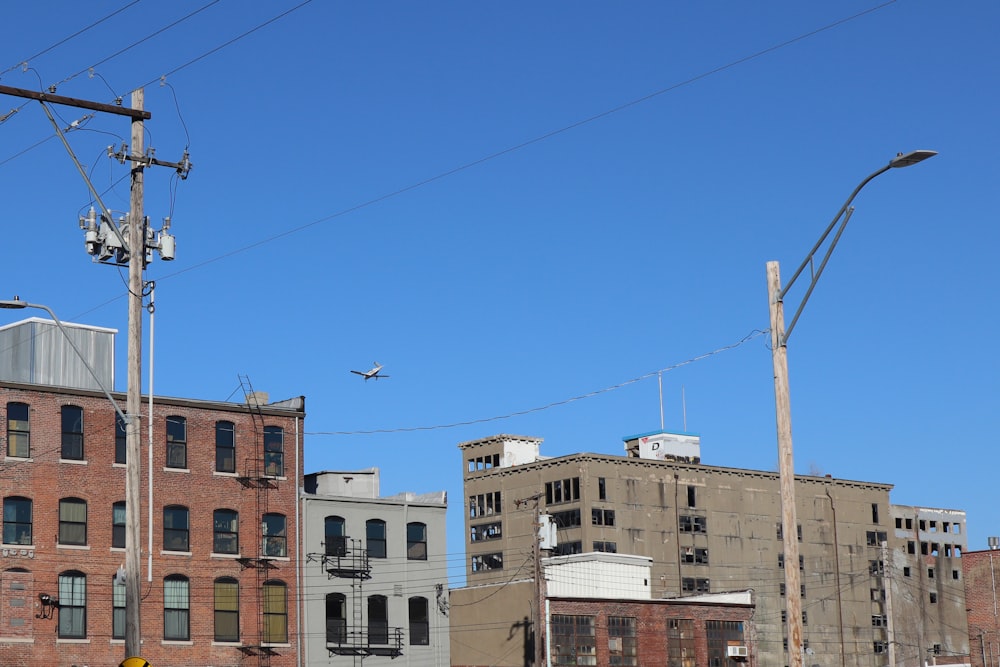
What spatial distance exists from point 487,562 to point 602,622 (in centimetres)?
5914

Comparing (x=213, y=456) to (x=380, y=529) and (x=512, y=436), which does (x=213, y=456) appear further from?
(x=512, y=436)

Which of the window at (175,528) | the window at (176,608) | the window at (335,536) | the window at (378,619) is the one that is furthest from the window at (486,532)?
the window at (176,608)

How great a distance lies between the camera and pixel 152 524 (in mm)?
63250

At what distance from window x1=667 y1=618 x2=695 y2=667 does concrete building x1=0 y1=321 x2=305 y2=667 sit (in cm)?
2476

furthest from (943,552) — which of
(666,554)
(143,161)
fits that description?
(143,161)

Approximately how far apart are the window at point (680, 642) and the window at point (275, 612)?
82.1 ft

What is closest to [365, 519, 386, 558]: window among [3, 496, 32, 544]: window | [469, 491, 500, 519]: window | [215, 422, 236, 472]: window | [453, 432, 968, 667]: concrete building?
[215, 422, 236, 472]: window

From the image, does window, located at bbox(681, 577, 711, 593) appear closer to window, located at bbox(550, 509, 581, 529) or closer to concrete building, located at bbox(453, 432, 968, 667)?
concrete building, located at bbox(453, 432, 968, 667)

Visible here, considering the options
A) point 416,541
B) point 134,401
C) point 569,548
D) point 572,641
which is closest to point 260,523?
point 416,541

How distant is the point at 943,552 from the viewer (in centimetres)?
15938

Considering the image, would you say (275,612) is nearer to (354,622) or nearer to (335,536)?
(354,622)

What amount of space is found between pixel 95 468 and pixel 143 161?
31534mm

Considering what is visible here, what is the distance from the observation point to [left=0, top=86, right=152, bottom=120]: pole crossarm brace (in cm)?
3183

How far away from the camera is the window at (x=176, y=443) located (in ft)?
212
